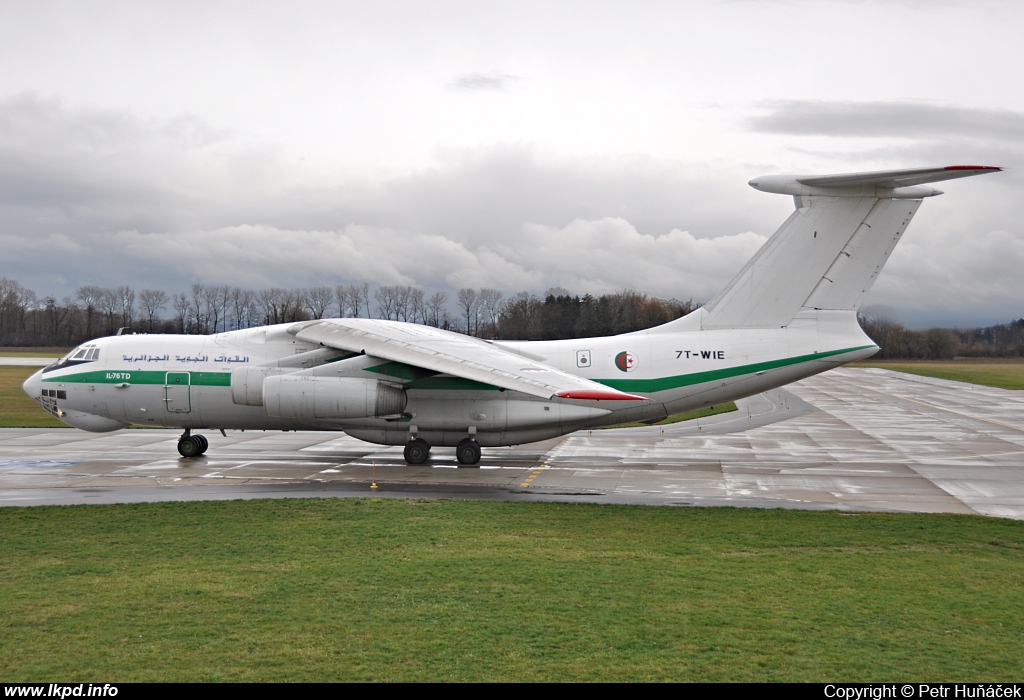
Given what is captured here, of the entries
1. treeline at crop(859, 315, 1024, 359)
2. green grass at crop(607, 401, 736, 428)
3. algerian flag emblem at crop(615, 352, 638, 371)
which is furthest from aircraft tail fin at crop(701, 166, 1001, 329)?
treeline at crop(859, 315, 1024, 359)

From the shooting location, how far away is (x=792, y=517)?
13.5 metres

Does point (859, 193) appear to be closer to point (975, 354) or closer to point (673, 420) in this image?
point (673, 420)

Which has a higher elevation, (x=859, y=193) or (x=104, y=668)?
(x=859, y=193)

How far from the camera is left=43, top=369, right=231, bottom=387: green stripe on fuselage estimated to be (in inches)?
804

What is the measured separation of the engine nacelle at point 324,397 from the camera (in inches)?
741

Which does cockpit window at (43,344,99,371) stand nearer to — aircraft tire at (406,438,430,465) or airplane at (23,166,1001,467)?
airplane at (23,166,1001,467)

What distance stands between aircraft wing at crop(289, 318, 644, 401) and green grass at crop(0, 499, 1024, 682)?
9.38 ft

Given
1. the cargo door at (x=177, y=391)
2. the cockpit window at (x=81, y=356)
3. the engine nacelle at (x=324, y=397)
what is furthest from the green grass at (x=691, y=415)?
the cockpit window at (x=81, y=356)

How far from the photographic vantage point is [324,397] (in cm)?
1881

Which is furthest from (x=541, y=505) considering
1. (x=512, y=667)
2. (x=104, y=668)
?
(x=104, y=668)

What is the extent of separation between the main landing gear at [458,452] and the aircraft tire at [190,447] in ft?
18.0

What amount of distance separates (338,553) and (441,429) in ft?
30.5

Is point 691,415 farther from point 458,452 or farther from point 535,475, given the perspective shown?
point 535,475

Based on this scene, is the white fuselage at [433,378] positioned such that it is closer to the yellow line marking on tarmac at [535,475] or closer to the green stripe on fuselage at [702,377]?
the green stripe on fuselage at [702,377]
